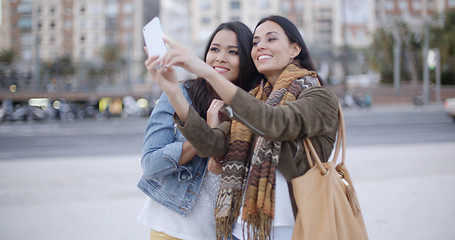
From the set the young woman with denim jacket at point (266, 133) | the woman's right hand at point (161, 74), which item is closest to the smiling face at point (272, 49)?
Result: the young woman with denim jacket at point (266, 133)

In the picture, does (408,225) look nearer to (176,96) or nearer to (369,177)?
(369,177)

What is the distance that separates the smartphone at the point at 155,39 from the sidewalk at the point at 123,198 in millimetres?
2857

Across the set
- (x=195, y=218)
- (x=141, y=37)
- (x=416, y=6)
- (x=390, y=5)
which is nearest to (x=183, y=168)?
(x=195, y=218)

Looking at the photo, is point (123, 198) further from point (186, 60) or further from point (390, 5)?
point (390, 5)

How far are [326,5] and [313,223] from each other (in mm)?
75232

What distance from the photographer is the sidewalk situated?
150 inches

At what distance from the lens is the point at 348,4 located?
169 ft

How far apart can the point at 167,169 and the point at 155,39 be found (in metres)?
0.61

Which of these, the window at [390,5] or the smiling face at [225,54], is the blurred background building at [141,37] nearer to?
the window at [390,5]

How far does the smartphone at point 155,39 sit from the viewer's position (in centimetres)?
131

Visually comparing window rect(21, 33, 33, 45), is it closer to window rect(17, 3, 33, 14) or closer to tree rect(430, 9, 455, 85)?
window rect(17, 3, 33, 14)

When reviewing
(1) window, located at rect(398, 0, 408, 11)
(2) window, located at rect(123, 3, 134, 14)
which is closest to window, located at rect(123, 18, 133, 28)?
(2) window, located at rect(123, 3, 134, 14)

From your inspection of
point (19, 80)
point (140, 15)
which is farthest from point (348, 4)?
point (19, 80)

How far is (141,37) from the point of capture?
214 feet
